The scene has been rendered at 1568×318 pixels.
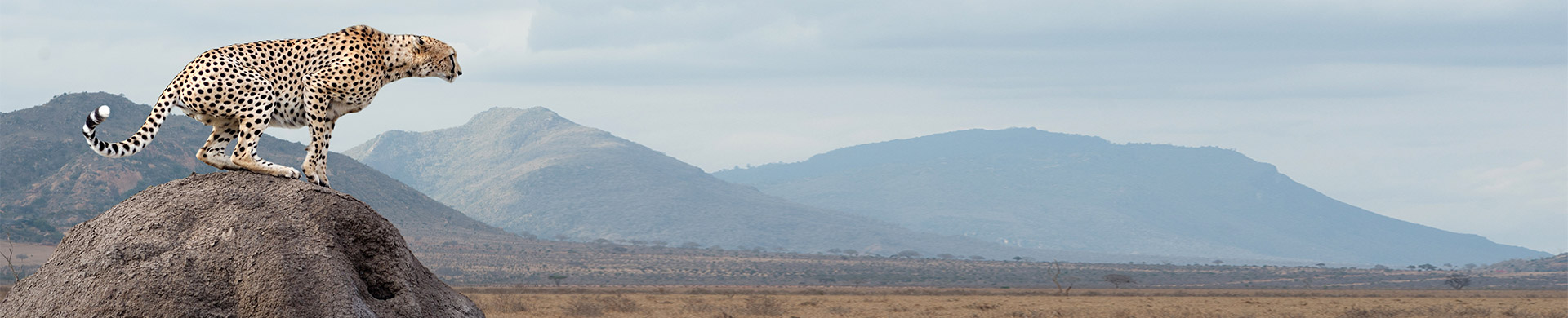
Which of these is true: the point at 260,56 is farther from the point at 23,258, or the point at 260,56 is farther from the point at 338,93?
the point at 23,258

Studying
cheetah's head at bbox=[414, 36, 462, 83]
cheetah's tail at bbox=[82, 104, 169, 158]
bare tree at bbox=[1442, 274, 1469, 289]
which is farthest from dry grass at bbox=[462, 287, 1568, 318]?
bare tree at bbox=[1442, 274, 1469, 289]

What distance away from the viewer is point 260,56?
1023 cm

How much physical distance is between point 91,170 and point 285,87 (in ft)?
370

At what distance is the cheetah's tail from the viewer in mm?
9430

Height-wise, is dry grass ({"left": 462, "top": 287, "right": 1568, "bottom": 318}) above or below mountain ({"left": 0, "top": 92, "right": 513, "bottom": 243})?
below

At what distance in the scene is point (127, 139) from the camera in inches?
377

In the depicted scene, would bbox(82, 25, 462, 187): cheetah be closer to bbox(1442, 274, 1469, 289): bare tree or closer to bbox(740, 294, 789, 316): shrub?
bbox(740, 294, 789, 316): shrub

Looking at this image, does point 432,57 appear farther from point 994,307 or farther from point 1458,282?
point 1458,282

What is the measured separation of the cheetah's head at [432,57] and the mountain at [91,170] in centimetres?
8739

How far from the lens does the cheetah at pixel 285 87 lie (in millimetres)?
9812

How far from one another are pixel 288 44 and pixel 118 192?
109156 millimetres

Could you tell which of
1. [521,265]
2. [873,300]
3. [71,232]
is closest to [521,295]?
[873,300]

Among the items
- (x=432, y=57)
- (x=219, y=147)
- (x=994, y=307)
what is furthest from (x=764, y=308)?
(x=219, y=147)

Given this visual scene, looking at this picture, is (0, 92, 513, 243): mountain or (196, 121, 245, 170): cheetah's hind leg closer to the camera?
(196, 121, 245, 170): cheetah's hind leg
